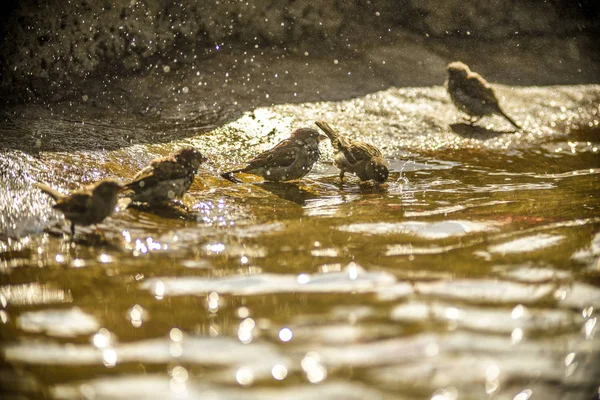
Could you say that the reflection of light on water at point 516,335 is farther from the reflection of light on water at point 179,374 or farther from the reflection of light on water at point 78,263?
the reflection of light on water at point 78,263

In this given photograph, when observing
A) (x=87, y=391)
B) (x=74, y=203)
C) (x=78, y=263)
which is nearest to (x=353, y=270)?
(x=78, y=263)

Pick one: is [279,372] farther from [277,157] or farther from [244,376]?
[277,157]

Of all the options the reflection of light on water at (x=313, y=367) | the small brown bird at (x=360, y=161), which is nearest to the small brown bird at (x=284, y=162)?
the small brown bird at (x=360, y=161)

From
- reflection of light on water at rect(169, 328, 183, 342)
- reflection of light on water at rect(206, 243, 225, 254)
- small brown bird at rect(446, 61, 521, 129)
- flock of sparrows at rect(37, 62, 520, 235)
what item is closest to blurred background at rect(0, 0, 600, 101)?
small brown bird at rect(446, 61, 521, 129)

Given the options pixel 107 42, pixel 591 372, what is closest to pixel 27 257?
pixel 591 372

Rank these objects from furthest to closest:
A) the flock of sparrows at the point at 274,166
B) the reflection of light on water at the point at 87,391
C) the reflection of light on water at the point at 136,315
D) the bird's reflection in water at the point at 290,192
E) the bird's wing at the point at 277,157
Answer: the bird's wing at the point at 277,157, the bird's reflection in water at the point at 290,192, the flock of sparrows at the point at 274,166, the reflection of light on water at the point at 136,315, the reflection of light on water at the point at 87,391
